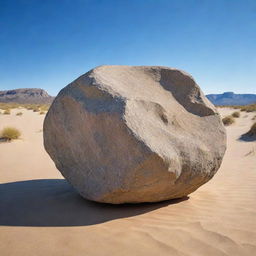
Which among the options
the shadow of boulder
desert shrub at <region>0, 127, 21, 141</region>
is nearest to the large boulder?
the shadow of boulder

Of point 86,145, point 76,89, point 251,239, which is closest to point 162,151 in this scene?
point 86,145

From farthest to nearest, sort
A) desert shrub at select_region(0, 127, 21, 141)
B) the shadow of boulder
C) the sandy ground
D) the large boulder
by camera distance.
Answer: desert shrub at select_region(0, 127, 21, 141) → the shadow of boulder → the large boulder → the sandy ground

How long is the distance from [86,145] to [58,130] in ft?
1.99

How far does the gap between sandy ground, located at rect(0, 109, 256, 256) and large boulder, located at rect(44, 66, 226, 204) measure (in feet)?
0.78

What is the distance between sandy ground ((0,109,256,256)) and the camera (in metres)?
2.35

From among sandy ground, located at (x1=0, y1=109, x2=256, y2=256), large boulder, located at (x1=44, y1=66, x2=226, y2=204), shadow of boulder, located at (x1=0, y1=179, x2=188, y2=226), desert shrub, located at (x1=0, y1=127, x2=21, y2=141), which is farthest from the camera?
desert shrub, located at (x1=0, y1=127, x2=21, y2=141)

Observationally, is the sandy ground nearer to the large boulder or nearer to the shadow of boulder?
the shadow of boulder

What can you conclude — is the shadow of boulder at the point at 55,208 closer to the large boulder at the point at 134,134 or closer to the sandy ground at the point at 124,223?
the sandy ground at the point at 124,223

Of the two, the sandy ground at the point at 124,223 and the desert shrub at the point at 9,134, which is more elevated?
the desert shrub at the point at 9,134

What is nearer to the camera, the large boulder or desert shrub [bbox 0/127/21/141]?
the large boulder

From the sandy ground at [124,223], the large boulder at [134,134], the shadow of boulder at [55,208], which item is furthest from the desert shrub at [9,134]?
the large boulder at [134,134]

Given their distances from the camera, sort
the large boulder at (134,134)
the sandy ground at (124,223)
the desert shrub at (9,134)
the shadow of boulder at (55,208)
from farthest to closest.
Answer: the desert shrub at (9,134)
the shadow of boulder at (55,208)
the large boulder at (134,134)
the sandy ground at (124,223)

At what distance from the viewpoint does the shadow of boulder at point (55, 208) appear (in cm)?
295

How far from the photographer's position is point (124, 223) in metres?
2.85
